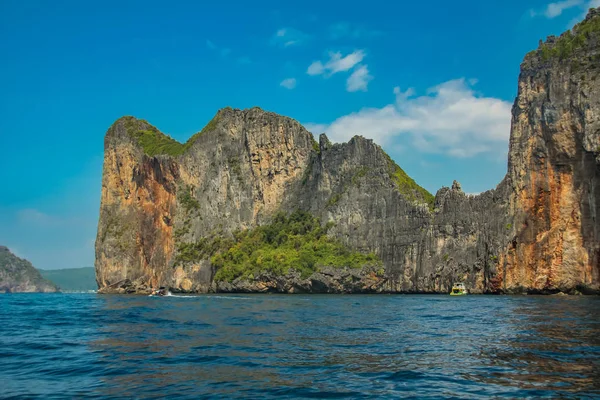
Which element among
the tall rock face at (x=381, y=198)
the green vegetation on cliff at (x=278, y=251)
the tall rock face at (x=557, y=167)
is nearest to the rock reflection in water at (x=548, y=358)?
the tall rock face at (x=557, y=167)

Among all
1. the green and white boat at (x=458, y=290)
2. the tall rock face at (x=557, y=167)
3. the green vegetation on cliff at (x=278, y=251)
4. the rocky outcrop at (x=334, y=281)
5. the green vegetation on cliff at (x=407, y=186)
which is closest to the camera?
the tall rock face at (x=557, y=167)

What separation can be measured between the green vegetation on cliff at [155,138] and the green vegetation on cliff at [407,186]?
173ft

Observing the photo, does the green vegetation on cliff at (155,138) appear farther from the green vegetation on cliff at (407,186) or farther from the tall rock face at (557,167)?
the tall rock face at (557,167)

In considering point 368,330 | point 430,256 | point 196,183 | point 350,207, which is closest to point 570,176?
point 430,256

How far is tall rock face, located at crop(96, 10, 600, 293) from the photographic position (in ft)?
278

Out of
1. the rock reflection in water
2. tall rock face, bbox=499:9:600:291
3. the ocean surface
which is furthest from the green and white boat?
the rock reflection in water

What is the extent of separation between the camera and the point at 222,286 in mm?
129250

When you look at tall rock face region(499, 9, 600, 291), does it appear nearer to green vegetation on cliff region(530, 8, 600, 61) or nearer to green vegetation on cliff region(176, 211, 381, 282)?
green vegetation on cliff region(530, 8, 600, 61)

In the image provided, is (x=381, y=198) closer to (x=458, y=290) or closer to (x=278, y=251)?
(x=278, y=251)

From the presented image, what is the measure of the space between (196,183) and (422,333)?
130519mm

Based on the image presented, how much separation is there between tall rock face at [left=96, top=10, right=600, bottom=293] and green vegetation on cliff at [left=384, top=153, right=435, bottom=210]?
21.0 inches

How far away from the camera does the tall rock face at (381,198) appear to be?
84688 millimetres

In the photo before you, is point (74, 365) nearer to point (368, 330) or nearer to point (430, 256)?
point (368, 330)

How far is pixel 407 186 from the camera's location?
424 ft
